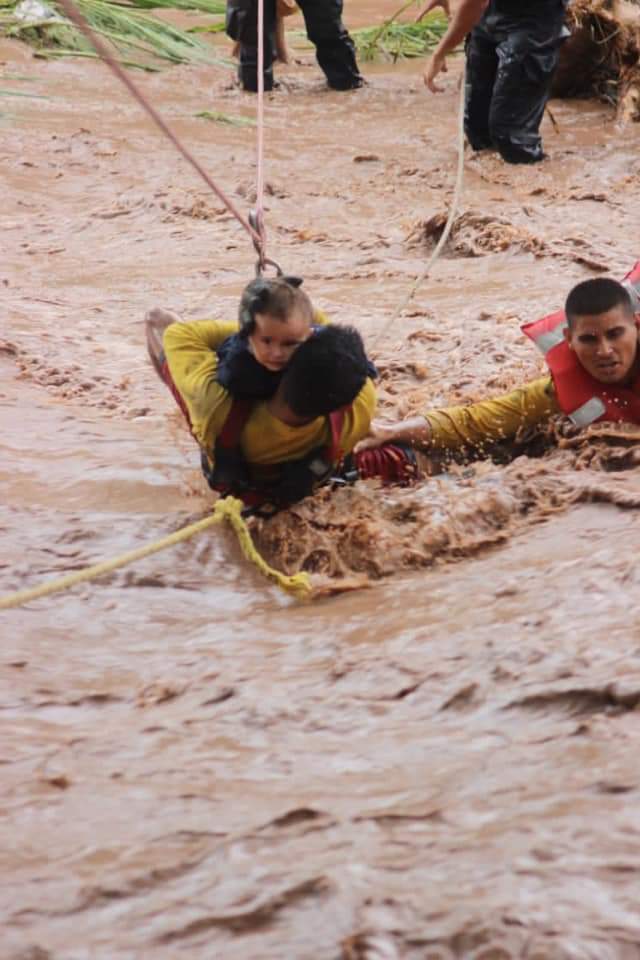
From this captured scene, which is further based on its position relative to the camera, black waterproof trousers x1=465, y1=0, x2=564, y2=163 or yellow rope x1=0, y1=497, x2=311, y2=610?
black waterproof trousers x1=465, y1=0, x2=564, y2=163

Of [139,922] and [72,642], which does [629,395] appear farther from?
[139,922]

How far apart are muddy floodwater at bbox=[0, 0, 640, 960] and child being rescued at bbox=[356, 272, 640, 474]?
14 centimetres

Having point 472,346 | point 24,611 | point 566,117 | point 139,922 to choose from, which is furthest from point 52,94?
point 139,922

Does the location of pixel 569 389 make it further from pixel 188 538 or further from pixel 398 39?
pixel 398 39

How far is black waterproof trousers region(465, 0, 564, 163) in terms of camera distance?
6703 mm

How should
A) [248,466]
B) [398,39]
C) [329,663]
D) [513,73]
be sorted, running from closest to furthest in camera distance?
[329,663], [248,466], [513,73], [398,39]

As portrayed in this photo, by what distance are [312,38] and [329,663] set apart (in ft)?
23.7

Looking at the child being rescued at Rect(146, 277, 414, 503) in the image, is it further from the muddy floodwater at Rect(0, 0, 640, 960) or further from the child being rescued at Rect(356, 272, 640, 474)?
the child being rescued at Rect(356, 272, 640, 474)

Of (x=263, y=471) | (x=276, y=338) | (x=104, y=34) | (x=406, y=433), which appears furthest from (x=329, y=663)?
(x=104, y=34)

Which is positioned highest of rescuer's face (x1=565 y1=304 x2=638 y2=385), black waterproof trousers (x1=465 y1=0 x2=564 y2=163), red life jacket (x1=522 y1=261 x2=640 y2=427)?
black waterproof trousers (x1=465 y1=0 x2=564 y2=163)

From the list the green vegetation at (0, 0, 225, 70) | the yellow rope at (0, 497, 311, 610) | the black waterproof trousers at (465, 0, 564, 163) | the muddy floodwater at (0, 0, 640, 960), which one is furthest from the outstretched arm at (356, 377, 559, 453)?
the green vegetation at (0, 0, 225, 70)

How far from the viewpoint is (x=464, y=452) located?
359 cm

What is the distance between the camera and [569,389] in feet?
11.2

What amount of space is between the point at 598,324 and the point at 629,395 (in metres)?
0.22
